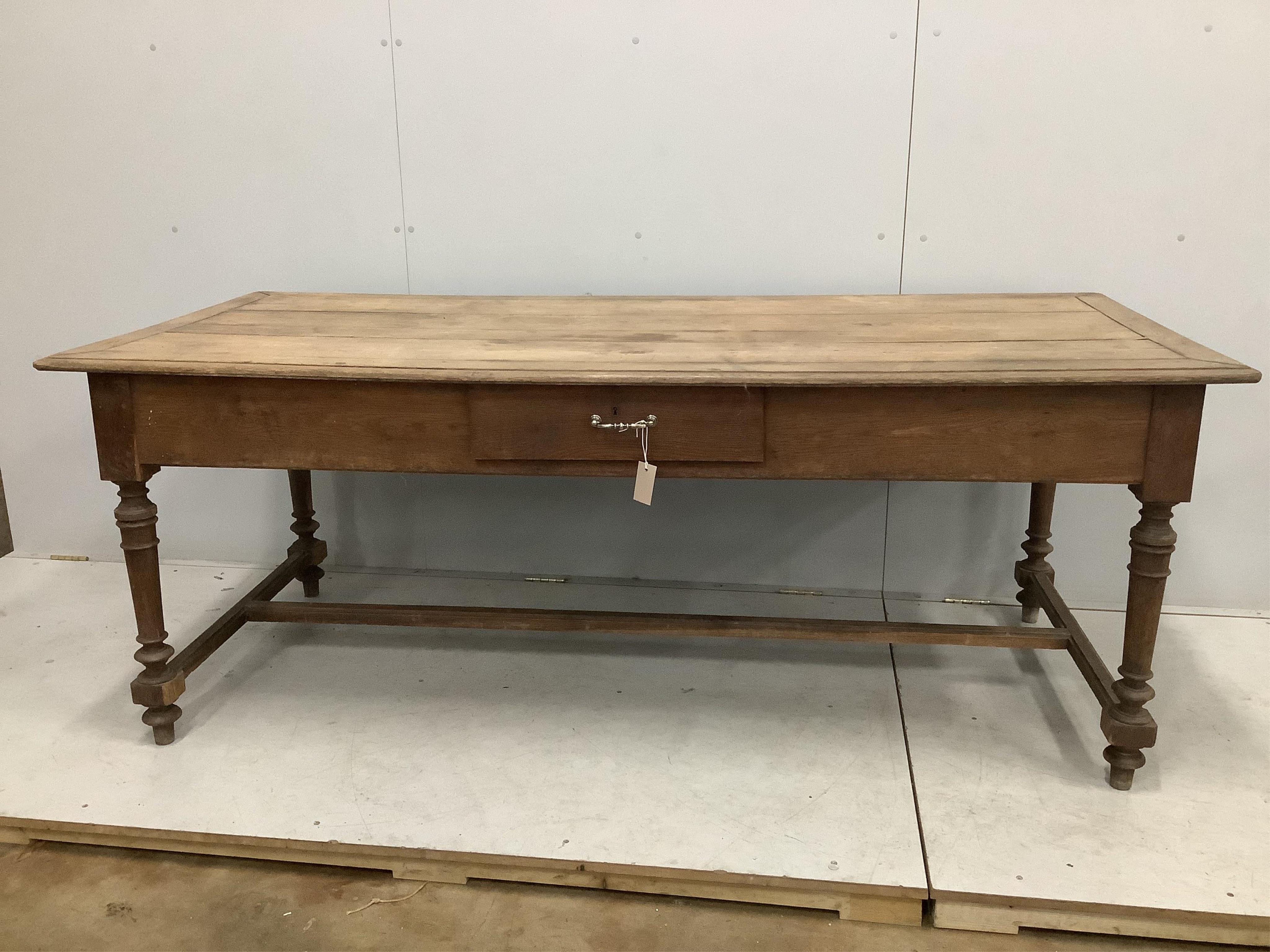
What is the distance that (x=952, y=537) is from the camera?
2803mm

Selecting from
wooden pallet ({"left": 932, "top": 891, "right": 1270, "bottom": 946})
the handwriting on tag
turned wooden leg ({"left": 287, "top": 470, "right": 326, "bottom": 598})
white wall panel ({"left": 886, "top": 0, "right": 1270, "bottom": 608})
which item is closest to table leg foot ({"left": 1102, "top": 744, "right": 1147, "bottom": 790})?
wooden pallet ({"left": 932, "top": 891, "right": 1270, "bottom": 946})

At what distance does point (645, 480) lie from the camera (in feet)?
6.13

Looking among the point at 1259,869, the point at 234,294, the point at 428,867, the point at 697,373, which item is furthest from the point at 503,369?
the point at 1259,869

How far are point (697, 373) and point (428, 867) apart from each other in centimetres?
101

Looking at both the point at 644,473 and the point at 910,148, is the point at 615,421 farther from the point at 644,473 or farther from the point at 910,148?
the point at 910,148

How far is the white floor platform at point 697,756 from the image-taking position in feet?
6.04

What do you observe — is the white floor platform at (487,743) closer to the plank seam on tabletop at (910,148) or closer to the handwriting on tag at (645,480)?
the handwriting on tag at (645,480)

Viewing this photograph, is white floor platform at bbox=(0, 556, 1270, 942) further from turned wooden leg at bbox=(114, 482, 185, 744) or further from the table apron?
the table apron

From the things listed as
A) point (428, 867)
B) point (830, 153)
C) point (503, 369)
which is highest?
point (830, 153)

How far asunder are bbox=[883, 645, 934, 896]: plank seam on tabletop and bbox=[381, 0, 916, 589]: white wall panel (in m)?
0.41

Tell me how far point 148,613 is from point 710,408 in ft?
4.10

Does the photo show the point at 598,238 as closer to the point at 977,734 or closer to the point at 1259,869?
the point at 977,734

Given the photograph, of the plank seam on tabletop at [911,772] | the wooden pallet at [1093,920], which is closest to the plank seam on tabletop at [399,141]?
the plank seam on tabletop at [911,772]

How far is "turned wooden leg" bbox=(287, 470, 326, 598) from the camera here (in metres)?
2.80
